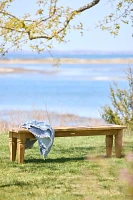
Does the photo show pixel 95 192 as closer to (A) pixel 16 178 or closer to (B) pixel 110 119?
(A) pixel 16 178

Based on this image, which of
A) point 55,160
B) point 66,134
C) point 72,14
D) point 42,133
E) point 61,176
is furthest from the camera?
point 72,14

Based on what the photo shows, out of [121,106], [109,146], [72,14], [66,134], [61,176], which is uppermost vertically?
[72,14]

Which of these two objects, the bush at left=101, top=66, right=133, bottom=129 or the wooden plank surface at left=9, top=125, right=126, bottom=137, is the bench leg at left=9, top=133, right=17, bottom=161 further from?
the bush at left=101, top=66, right=133, bottom=129

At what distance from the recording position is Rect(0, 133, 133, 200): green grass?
5.44m

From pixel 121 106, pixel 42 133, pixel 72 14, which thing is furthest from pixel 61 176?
pixel 121 106

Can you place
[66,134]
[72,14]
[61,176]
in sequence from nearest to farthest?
[61,176] < [66,134] < [72,14]

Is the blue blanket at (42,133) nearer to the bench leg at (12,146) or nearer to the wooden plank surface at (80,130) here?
the wooden plank surface at (80,130)

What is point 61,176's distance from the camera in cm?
655

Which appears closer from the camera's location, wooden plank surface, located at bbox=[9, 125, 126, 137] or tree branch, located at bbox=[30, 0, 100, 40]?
wooden plank surface, located at bbox=[9, 125, 126, 137]

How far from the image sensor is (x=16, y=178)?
642 centimetres

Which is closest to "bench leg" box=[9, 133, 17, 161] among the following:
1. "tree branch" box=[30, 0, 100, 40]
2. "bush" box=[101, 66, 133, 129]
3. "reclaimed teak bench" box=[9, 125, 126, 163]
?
"reclaimed teak bench" box=[9, 125, 126, 163]

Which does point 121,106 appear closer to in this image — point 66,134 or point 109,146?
point 109,146

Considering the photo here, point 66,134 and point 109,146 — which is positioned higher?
point 66,134

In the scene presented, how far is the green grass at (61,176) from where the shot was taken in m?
5.44
